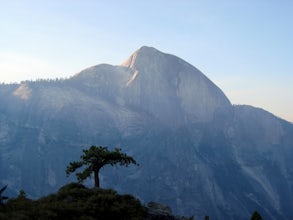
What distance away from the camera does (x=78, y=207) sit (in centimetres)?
4922

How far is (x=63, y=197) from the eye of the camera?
54719 mm

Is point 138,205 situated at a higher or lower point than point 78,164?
lower

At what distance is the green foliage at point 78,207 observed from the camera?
151 ft

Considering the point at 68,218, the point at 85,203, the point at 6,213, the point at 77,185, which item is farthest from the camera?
the point at 77,185

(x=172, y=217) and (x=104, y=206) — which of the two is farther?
(x=172, y=217)

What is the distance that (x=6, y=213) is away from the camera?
44250 millimetres

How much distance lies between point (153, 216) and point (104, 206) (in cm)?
625

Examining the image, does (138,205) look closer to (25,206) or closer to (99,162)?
(25,206)

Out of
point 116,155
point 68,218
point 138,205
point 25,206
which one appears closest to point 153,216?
point 138,205

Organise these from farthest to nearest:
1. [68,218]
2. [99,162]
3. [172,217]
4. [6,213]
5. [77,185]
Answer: [99,162]
[77,185]
[172,217]
[68,218]
[6,213]

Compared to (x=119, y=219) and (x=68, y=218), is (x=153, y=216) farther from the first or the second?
(x=68, y=218)

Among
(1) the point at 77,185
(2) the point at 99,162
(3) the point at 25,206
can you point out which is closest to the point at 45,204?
(3) the point at 25,206

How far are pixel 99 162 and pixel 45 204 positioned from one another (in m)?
22.0

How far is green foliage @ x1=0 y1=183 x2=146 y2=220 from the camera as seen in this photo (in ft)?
A: 151
